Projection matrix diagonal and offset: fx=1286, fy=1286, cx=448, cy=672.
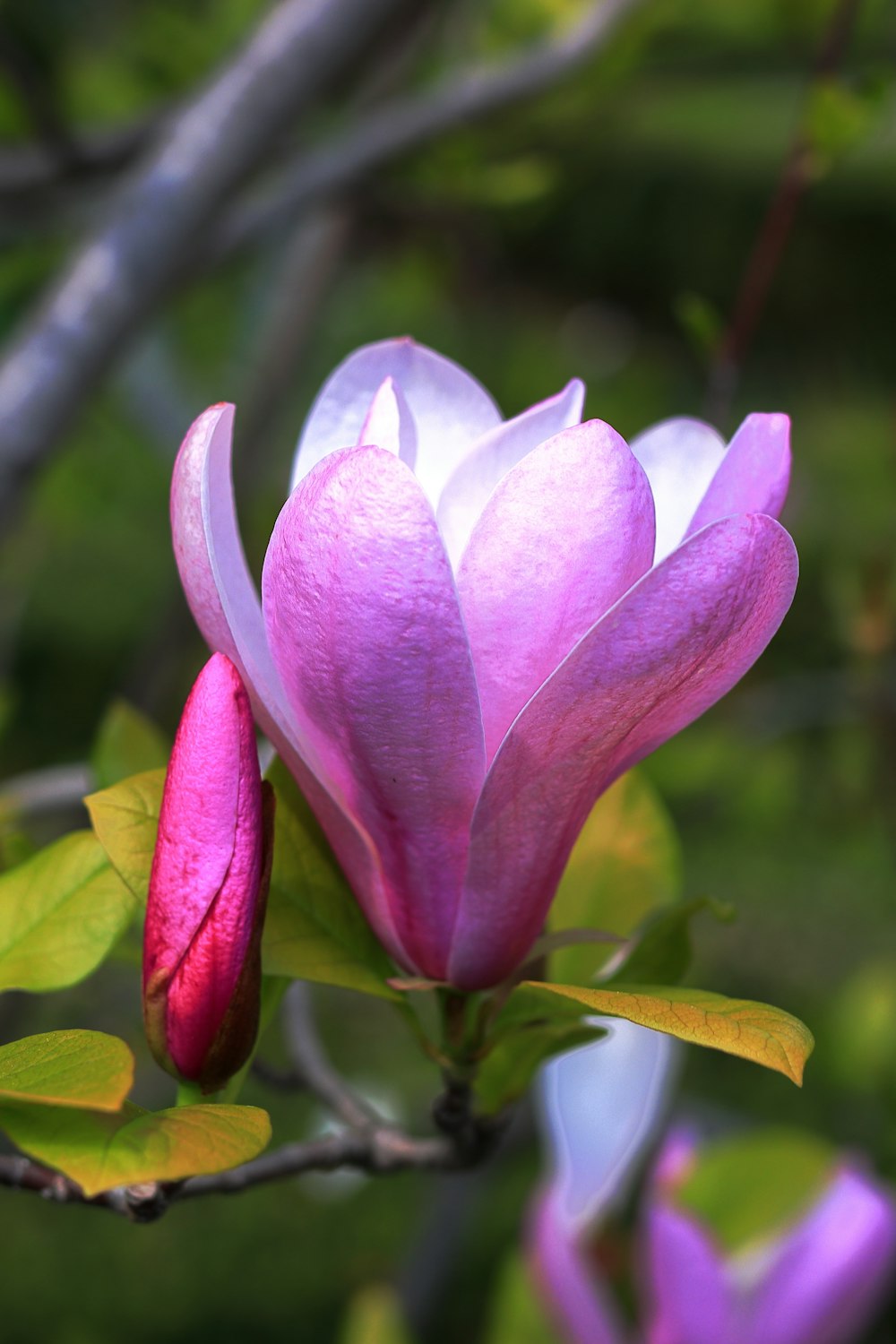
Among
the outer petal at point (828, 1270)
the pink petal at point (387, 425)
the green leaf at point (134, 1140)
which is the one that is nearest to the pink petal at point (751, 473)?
the pink petal at point (387, 425)

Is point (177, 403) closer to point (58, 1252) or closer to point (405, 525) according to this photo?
point (405, 525)

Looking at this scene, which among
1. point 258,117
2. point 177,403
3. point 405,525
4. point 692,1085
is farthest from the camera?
point 692,1085

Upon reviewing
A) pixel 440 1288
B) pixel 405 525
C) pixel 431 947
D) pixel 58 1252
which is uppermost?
pixel 405 525

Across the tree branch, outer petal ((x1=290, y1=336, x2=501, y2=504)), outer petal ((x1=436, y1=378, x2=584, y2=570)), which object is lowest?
outer petal ((x1=436, y1=378, x2=584, y2=570))

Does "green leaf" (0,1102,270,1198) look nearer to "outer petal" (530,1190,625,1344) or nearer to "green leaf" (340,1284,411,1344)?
"outer petal" (530,1190,625,1344)

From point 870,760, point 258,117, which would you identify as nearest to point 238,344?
point 870,760

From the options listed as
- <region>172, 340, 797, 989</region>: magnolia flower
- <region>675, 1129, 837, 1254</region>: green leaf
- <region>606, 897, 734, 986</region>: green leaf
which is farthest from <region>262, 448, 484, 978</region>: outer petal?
<region>675, 1129, 837, 1254</region>: green leaf

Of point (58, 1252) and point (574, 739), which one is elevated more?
point (574, 739)
